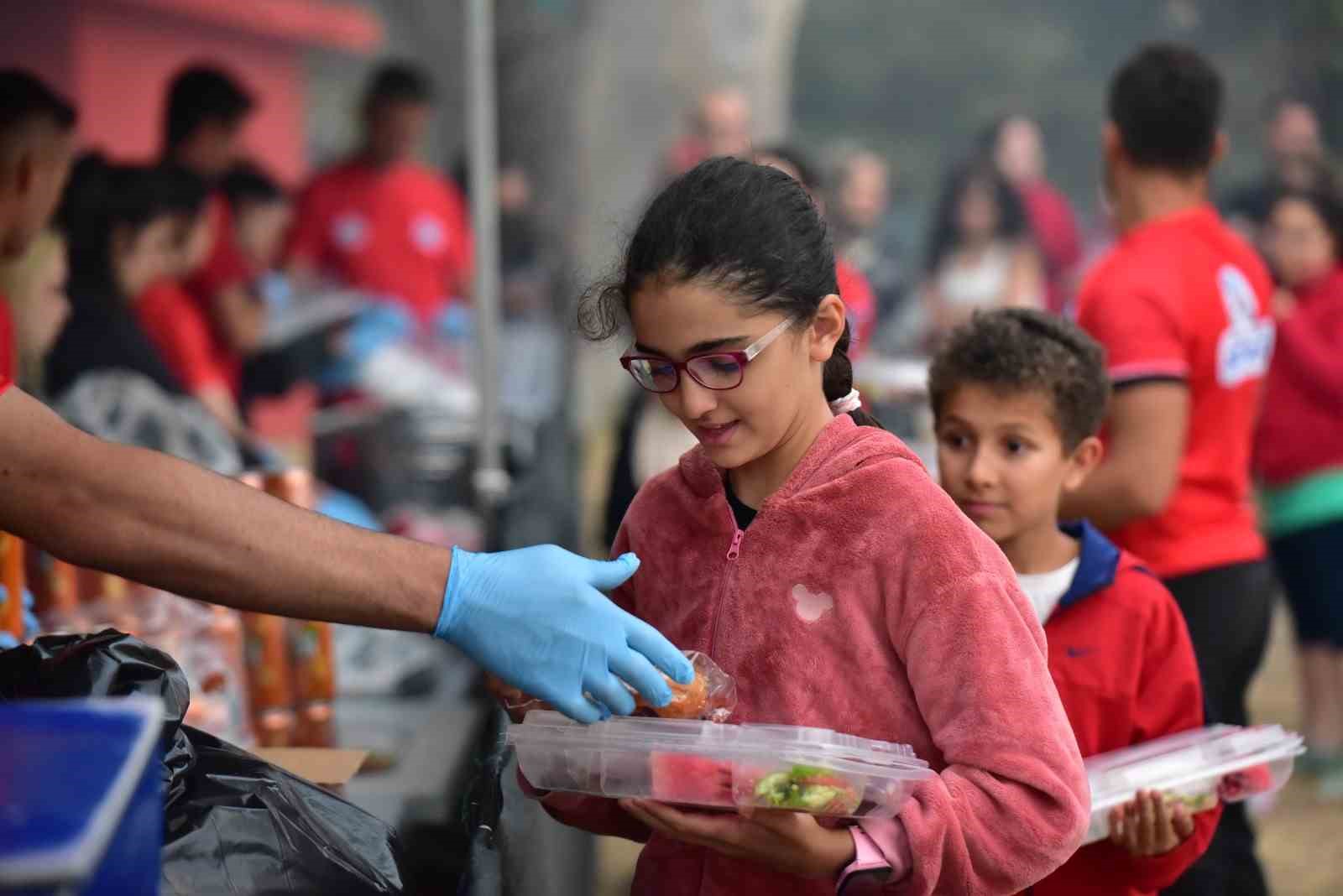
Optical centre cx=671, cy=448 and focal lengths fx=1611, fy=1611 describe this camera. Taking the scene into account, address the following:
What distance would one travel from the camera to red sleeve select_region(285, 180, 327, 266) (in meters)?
7.46

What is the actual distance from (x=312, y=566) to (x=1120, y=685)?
1.23 m

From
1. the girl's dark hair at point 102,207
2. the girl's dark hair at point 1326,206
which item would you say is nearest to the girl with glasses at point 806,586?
the girl's dark hair at point 102,207

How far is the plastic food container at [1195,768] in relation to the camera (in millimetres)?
2293

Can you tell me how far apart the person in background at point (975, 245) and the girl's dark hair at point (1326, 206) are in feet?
7.40

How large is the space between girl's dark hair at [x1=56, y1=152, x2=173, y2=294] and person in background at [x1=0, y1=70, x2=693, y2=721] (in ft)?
11.1

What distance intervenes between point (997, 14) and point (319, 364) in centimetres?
1167

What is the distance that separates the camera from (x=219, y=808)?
1.85 meters

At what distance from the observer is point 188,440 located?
15.6 feet

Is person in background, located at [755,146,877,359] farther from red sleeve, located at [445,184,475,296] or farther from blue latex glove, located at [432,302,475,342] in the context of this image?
red sleeve, located at [445,184,475,296]

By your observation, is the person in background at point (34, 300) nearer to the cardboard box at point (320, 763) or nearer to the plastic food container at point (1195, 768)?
the cardboard box at point (320, 763)

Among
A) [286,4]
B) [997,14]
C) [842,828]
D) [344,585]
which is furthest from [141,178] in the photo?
[997,14]

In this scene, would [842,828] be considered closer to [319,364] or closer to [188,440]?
[188,440]

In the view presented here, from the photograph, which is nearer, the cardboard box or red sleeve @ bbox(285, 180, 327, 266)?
the cardboard box

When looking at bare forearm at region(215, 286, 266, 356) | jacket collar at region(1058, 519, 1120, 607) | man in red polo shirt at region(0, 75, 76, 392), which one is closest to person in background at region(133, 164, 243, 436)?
bare forearm at region(215, 286, 266, 356)
